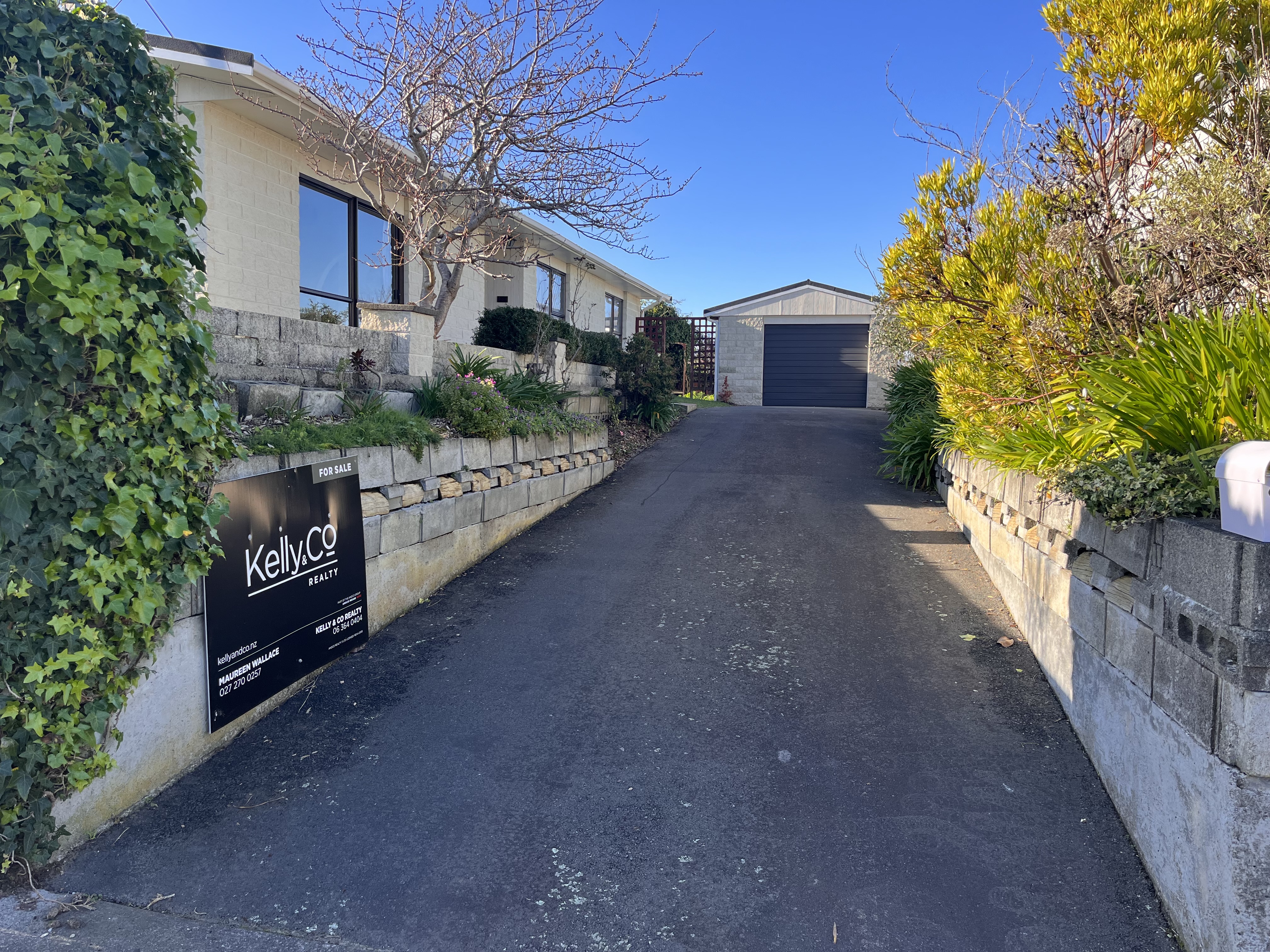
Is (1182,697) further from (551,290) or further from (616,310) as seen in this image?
(616,310)

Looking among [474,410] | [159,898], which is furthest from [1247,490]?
[474,410]

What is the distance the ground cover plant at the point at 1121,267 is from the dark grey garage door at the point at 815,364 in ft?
45.7

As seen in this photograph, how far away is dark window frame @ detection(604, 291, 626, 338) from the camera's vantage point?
2092 cm

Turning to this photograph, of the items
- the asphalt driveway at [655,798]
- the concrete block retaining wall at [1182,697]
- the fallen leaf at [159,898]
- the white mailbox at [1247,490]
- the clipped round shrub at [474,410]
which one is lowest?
the fallen leaf at [159,898]

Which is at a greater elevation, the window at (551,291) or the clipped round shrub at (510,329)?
the window at (551,291)

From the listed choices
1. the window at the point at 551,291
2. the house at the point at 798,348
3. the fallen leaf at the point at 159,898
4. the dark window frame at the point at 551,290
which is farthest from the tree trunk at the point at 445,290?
the house at the point at 798,348

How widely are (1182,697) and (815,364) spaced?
18.4 m

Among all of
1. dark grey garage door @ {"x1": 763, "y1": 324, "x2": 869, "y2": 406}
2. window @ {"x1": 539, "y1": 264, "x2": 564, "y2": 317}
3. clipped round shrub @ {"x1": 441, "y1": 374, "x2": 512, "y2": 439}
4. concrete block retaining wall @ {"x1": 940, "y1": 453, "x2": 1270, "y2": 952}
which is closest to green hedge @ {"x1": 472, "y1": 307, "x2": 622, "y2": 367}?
clipped round shrub @ {"x1": 441, "y1": 374, "x2": 512, "y2": 439}

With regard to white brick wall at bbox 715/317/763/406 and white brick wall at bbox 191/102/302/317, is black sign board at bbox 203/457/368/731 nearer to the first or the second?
white brick wall at bbox 191/102/302/317

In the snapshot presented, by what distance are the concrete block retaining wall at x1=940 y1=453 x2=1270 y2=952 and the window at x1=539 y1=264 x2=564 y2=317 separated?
1267 centimetres

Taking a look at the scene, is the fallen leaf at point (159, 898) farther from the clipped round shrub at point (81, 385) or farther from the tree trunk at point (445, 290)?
the tree trunk at point (445, 290)

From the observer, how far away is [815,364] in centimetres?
2064

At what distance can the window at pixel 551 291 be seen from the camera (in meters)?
15.9

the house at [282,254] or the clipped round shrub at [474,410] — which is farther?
the clipped round shrub at [474,410]
